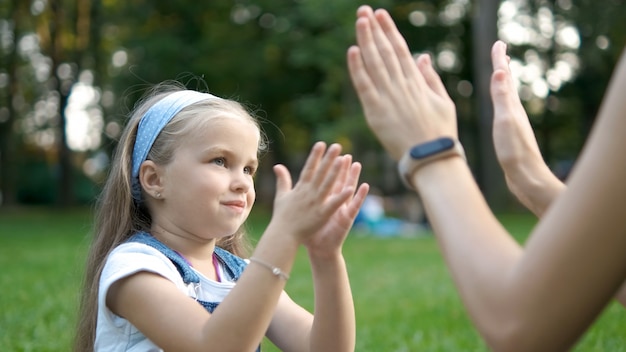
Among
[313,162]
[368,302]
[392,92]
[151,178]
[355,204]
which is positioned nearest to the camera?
[392,92]

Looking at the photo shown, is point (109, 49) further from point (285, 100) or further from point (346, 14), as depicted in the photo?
point (346, 14)

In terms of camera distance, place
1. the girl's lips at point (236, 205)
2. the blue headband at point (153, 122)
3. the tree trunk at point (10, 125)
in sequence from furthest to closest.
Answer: the tree trunk at point (10, 125) < the blue headband at point (153, 122) < the girl's lips at point (236, 205)

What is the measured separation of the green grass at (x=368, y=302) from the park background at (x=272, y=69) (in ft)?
15.1

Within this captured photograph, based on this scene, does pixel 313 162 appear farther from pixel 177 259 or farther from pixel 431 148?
pixel 177 259

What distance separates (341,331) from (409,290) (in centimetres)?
615

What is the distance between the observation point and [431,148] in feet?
5.31

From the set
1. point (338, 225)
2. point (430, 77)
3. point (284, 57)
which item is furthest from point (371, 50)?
point (284, 57)

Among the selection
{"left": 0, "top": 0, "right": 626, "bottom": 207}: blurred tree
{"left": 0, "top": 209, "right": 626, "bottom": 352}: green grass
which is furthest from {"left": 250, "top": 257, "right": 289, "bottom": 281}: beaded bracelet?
{"left": 0, "top": 0, "right": 626, "bottom": 207}: blurred tree

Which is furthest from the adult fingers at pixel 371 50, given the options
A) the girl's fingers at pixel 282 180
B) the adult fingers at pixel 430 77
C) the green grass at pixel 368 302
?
the green grass at pixel 368 302

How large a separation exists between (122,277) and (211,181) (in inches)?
14.4

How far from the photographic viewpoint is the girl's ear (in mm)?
2520

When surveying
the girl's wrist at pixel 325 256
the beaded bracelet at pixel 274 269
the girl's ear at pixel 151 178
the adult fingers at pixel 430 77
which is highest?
the adult fingers at pixel 430 77

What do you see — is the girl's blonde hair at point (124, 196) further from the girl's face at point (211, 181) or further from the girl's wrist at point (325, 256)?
the girl's wrist at point (325, 256)

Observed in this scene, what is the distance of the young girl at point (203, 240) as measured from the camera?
2.02 metres
